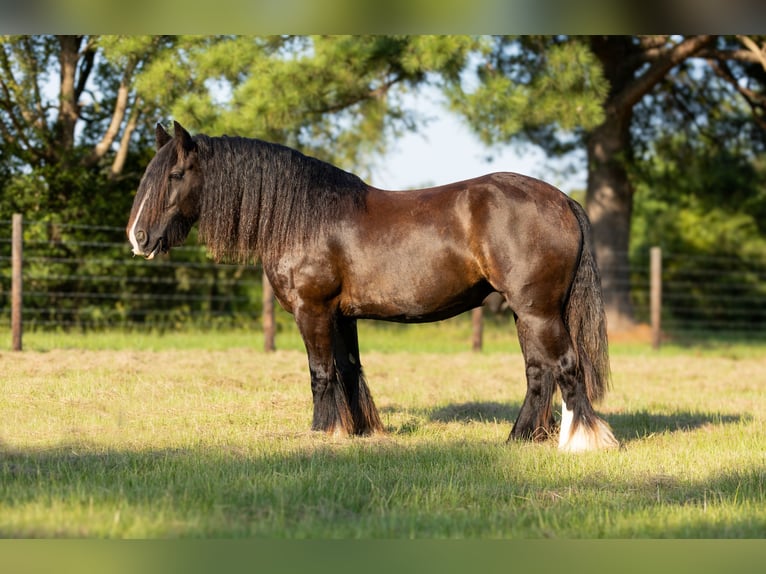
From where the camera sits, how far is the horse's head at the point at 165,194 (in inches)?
238

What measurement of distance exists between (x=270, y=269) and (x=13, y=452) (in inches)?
83.4

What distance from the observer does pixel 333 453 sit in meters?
5.54

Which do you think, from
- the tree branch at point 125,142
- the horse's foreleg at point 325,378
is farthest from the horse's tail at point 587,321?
the tree branch at point 125,142

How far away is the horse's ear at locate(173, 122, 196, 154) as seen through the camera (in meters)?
5.93

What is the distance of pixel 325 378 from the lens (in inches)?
244

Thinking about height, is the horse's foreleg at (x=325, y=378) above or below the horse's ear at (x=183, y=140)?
below

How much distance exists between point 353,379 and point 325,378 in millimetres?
292

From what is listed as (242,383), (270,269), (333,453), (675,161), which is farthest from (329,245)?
(675,161)

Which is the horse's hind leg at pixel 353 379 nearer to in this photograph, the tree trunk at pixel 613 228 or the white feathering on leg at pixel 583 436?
the white feathering on leg at pixel 583 436

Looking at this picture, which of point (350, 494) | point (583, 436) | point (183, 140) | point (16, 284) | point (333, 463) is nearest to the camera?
point (350, 494)

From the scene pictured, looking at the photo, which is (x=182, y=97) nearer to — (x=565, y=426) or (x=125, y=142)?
(x=125, y=142)

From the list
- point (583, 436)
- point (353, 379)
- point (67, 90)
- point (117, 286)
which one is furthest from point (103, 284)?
point (583, 436)

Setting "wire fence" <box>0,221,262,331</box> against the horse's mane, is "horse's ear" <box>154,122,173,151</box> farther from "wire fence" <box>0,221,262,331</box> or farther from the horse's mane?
"wire fence" <box>0,221,262,331</box>
